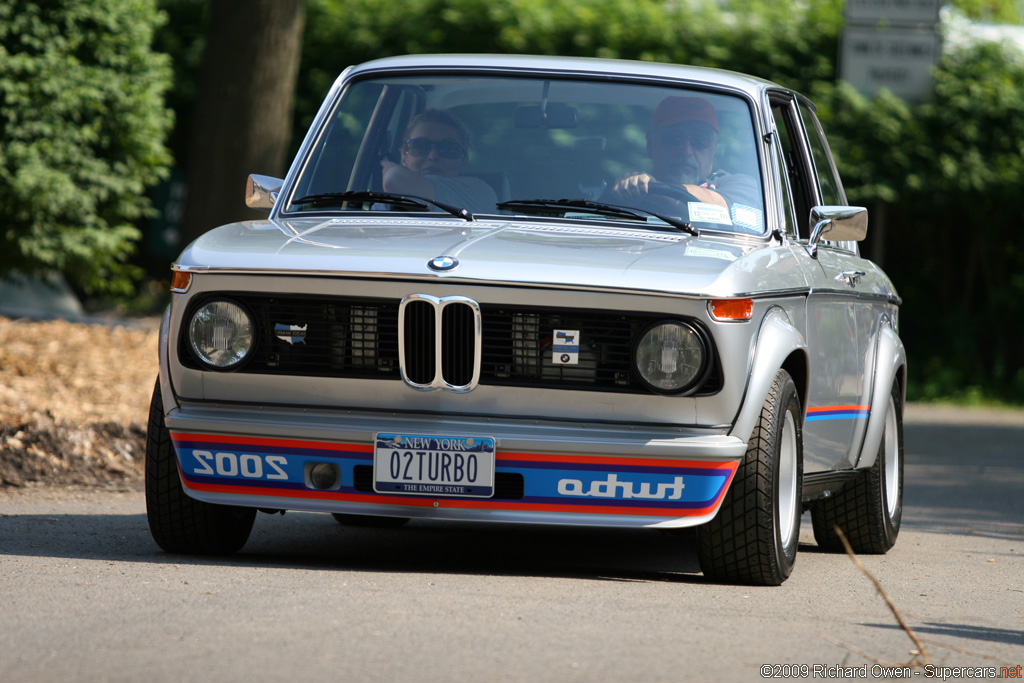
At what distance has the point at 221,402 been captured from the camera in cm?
518

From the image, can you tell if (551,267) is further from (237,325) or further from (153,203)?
(153,203)

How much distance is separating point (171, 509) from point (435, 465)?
3.54 feet

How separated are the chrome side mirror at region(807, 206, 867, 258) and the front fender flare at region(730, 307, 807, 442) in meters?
0.78

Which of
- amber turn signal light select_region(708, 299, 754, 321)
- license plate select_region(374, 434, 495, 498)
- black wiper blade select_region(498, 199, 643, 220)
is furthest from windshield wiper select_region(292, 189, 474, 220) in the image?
amber turn signal light select_region(708, 299, 754, 321)

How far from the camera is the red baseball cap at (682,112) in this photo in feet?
19.8

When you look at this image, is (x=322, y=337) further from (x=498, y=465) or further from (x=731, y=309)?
(x=731, y=309)

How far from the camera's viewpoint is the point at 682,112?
19.8 ft

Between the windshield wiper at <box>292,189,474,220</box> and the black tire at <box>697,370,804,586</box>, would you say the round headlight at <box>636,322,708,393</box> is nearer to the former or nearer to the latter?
the black tire at <box>697,370,804,586</box>

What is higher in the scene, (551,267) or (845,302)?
(551,267)

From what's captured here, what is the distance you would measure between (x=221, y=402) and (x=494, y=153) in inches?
60.5

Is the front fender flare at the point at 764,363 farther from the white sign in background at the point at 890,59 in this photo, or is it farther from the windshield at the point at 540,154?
the white sign in background at the point at 890,59

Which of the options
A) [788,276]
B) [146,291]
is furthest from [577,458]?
[146,291]

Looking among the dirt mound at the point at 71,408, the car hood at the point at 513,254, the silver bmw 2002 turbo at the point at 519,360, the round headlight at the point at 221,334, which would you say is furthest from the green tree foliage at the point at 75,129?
the round headlight at the point at 221,334

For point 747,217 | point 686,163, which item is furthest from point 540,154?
point 747,217
